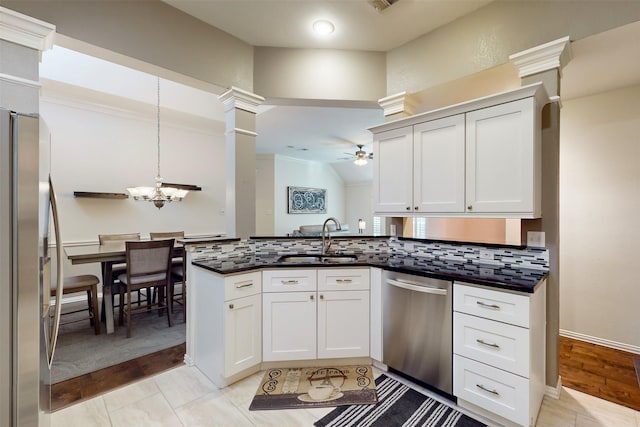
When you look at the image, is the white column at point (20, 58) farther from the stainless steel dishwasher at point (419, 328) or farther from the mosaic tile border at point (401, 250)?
the stainless steel dishwasher at point (419, 328)

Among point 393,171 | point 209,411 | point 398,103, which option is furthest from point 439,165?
point 209,411

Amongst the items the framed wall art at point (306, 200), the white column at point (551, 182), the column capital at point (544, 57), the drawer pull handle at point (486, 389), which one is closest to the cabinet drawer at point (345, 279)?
the drawer pull handle at point (486, 389)

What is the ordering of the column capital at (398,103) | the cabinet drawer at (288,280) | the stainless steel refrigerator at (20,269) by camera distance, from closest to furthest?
1. the stainless steel refrigerator at (20,269)
2. the cabinet drawer at (288,280)
3. the column capital at (398,103)

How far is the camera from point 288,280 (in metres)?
2.31

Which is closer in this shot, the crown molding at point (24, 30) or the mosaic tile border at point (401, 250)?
the crown molding at point (24, 30)

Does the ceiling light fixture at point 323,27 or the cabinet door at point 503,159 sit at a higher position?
the ceiling light fixture at point 323,27

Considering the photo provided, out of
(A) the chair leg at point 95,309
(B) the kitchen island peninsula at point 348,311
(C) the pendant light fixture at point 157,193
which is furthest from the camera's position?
(C) the pendant light fixture at point 157,193

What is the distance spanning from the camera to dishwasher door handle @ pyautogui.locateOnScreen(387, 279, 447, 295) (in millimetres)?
1939

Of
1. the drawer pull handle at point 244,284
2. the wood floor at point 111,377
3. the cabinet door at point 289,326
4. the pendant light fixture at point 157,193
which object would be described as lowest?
the wood floor at point 111,377

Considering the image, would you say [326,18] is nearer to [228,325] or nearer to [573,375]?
[228,325]

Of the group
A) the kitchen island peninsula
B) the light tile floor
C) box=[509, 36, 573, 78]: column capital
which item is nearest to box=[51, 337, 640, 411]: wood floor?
the light tile floor

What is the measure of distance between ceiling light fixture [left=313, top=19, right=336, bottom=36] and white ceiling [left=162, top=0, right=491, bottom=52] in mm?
41

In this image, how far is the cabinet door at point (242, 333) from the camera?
83.0 inches

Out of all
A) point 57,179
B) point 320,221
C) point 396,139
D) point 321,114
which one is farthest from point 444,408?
point 320,221
